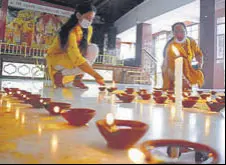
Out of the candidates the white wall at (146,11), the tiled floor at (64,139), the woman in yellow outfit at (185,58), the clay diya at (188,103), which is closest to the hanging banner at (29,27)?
the white wall at (146,11)

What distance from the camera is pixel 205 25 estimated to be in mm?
4191

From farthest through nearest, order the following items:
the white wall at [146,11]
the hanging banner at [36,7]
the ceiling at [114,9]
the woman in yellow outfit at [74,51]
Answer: the ceiling at [114,9]
the white wall at [146,11]
the hanging banner at [36,7]
the woman in yellow outfit at [74,51]

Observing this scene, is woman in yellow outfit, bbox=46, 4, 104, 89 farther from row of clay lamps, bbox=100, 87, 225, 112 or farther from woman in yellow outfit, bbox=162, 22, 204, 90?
row of clay lamps, bbox=100, 87, 225, 112

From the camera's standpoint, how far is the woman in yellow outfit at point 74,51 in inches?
99.1

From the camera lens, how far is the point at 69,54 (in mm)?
2590

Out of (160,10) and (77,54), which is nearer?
(77,54)

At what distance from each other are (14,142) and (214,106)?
34.6 inches

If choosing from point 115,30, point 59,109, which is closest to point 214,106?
point 59,109

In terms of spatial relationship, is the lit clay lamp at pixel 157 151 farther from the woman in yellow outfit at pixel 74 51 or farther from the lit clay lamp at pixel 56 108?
the woman in yellow outfit at pixel 74 51

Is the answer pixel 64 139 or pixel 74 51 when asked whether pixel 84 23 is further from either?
pixel 64 139

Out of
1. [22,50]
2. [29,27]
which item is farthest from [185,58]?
[29,27]

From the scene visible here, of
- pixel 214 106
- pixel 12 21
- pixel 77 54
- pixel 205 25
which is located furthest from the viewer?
pixel 12 21

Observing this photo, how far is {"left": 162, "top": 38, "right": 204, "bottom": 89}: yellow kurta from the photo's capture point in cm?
224

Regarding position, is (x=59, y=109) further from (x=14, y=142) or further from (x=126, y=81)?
(x=126, y=81)
